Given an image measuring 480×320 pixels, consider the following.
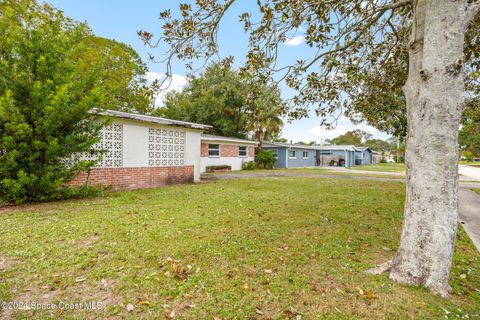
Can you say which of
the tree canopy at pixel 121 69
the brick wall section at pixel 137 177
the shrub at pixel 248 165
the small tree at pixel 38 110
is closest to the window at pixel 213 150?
the shrub at pixel 248 165

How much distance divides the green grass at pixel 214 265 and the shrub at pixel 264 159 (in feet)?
60.4

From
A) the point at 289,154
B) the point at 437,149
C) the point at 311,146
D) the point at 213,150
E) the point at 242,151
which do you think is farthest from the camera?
the point at 311,146

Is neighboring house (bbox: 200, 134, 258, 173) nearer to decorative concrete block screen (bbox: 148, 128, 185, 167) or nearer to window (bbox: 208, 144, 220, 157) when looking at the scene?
window (bbox: 208, 144, 220, 157)

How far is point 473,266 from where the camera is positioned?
3.49 metres

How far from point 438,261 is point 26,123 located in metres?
8.74

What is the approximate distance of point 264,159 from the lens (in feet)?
80.3

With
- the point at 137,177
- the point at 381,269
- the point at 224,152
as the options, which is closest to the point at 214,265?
the point at 381,269

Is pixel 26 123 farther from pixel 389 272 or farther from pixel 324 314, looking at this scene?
pixel 389 272

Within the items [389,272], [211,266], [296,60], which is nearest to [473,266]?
[389,272]

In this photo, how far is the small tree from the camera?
6.26 metres

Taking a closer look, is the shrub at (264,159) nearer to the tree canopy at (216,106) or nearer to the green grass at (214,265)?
the tree canopy at (216,106)

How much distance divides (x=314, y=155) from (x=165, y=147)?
26.8 m

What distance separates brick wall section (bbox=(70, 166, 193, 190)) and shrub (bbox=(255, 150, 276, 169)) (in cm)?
1286

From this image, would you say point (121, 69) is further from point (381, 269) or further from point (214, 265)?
point (381, 269)
